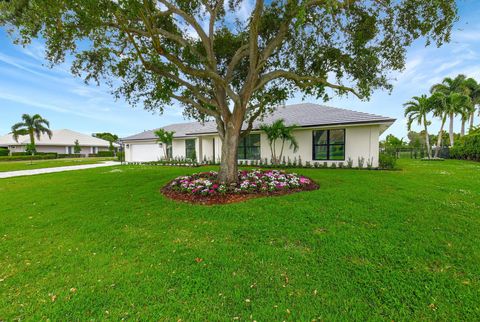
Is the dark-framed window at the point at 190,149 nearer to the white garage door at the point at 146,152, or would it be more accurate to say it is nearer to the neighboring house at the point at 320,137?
the neighboring house at the point at 320,137

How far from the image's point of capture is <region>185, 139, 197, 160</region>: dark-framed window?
1948 cm

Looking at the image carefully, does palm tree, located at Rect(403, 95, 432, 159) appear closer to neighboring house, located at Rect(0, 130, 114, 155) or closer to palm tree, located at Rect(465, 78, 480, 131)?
palm tree, located at Rect(465, 78, 480, 131)

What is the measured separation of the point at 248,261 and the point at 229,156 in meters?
4.62

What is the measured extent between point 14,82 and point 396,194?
79.7ft

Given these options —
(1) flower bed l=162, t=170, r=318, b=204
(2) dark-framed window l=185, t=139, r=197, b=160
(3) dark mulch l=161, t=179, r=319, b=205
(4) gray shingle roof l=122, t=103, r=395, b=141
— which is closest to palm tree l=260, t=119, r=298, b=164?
(4) gray shingle roof l=122, t=103, r=395, b=141

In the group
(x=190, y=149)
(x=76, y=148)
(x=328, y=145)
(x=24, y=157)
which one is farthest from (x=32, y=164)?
(x=328, y=145)

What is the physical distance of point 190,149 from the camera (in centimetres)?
1991

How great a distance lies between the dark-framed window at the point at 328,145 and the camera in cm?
1316

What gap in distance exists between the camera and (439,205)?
4988mm

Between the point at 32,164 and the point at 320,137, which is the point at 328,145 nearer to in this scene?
the point at 320,137

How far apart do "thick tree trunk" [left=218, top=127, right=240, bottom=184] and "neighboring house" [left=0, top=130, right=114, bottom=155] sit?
47999mm

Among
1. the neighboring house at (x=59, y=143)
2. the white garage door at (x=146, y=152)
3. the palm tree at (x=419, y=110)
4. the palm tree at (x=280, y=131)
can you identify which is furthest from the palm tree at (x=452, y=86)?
the neighboring house at (x=59, y=143)

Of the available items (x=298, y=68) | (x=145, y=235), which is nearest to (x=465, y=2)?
(x=298, y=68)

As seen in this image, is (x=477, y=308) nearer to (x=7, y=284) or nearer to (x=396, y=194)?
(x=396, y=194)
